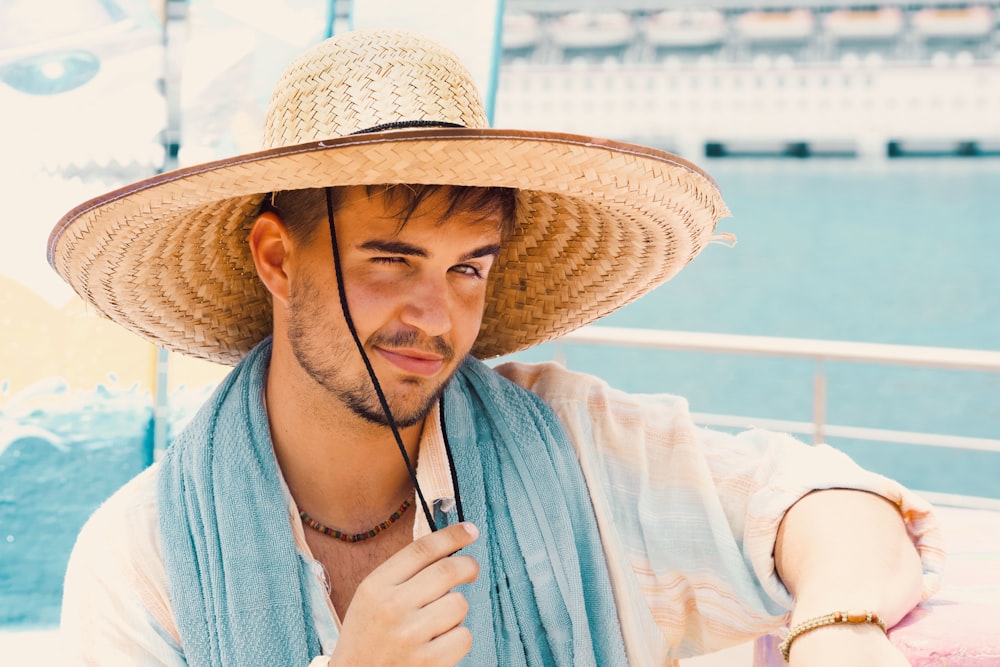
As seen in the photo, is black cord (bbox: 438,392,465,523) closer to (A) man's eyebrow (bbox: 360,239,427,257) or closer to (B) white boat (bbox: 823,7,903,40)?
(A) man's eyebrow (bbox: 360,239,427,257)

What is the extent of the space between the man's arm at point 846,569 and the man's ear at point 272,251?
25.6 inches

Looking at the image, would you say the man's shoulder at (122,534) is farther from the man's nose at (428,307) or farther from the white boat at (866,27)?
the white boat at (866,27)

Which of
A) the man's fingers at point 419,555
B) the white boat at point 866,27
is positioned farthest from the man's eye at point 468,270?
the white boat at point 866,27

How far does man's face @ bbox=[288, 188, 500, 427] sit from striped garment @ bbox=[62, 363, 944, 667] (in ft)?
0.54

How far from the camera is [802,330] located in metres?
21.5

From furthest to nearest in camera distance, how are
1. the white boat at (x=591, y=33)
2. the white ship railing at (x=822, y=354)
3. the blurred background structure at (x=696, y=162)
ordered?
the white boat at (x=591, y=33) → the blurred background structure at (x=696, y=162) → the white ship railing at (x=822, y=354)

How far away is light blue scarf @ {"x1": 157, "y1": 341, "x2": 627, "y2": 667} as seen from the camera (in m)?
1.08

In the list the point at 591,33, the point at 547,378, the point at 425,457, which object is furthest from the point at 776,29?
the point at 425,457

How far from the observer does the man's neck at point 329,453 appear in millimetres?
1248

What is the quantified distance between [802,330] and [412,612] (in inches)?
852

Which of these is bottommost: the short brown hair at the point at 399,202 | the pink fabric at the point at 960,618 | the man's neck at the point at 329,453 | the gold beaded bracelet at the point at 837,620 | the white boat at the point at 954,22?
the pink fabric at the point at 960,618

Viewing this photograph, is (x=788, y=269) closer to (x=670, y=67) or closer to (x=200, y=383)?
(x=670, y=67)

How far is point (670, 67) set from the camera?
4194cm

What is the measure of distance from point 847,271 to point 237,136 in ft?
88.0
